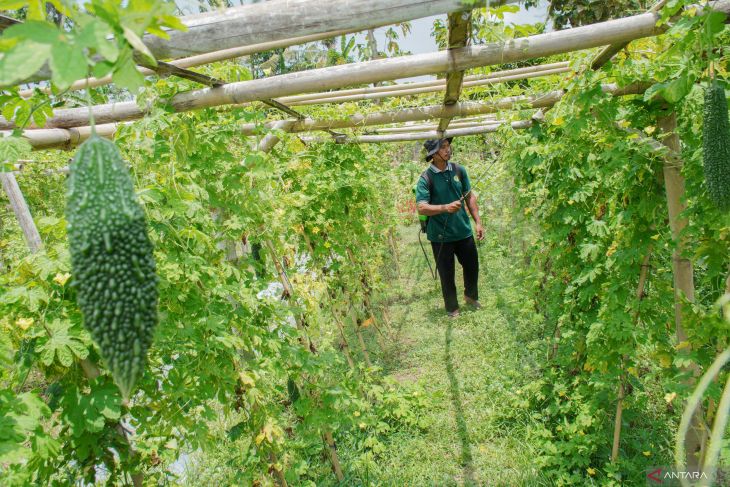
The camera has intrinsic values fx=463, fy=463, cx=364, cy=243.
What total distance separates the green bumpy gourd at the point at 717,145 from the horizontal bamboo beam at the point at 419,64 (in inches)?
17.8

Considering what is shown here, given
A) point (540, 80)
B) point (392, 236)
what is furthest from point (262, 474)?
point (392, 236)

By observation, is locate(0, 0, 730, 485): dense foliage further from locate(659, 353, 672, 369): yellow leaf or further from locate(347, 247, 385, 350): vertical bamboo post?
locate(347, 247, 385, 350): vertical bamboo post

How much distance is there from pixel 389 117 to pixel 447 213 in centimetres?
241

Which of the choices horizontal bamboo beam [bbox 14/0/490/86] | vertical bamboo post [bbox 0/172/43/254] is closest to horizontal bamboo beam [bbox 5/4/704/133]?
horizontal bamboo beam [bbox 14/0/490/86]

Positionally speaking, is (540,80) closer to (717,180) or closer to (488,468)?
(717,180)

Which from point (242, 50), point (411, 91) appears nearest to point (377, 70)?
point (242, 50)

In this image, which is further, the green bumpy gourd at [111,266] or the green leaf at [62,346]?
the green leaf at [62,346]

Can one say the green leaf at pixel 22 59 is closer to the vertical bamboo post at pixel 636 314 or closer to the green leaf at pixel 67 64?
the green leaf at pixel 67 64

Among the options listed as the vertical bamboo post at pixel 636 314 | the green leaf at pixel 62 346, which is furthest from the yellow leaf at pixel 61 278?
the vertical bamboo post at pixel 636 314

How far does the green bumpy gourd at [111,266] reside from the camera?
0.78 metres

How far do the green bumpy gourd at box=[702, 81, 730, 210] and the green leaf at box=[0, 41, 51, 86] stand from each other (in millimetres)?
1786

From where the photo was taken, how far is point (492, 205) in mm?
9695

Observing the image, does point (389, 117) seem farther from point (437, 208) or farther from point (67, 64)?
point (67, 64)

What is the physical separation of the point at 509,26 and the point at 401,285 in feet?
21.1
